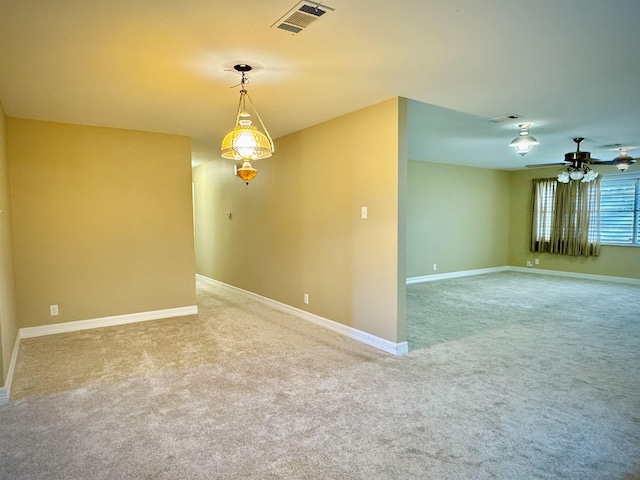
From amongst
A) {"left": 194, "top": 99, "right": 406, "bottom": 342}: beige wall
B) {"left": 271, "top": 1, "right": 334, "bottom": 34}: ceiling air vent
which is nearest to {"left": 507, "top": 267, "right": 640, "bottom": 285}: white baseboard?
{"left": 194, "top": 99, "right": 406, "bottom": 342}: beige wall

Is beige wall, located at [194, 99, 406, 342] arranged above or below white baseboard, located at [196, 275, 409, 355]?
above

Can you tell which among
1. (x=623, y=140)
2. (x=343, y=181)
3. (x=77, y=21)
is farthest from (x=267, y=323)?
(x=623, y=140)

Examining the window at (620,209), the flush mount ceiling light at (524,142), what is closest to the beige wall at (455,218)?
the window at (620,209)

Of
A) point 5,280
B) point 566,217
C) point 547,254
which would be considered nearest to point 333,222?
point 5,280

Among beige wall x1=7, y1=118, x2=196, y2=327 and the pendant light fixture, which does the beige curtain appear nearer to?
beige wall x1=7, y1=118, x2=196, y2=327

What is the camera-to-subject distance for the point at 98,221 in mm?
4699

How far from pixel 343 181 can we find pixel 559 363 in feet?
9.07

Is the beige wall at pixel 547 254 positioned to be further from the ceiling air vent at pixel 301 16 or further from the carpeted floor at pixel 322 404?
the ceiling air vent at pixel 301 16

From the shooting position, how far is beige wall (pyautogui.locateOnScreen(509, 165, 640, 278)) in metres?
7.64

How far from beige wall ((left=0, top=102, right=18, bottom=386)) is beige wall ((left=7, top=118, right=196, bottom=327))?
8.9 inches

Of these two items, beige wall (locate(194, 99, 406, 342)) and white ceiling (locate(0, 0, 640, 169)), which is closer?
white ceiling (locate(0, 0, 640, 169))

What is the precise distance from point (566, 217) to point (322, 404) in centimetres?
808

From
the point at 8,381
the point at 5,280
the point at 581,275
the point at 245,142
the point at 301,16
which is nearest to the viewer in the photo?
the point at 301,16

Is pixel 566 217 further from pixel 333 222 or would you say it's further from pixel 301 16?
pixel 301 16
